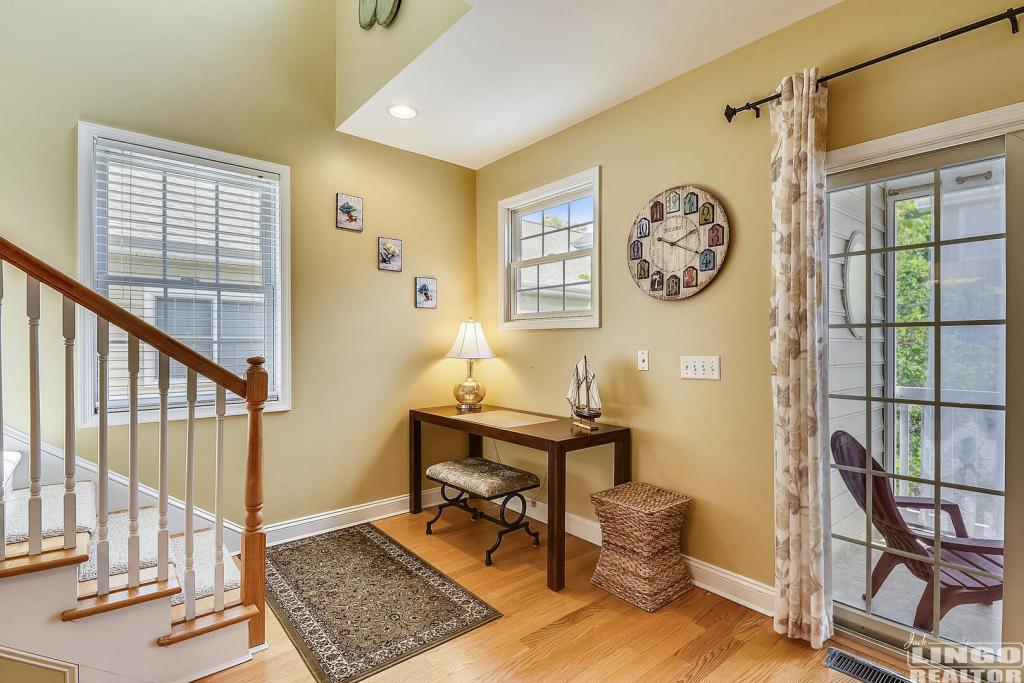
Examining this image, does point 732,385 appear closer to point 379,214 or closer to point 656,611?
point 656,611

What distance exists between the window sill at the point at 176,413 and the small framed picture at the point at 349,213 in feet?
3.72

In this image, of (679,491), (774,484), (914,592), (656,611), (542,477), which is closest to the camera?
(914,592)

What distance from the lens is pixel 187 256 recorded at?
2.68 m

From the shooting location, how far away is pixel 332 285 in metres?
3.14

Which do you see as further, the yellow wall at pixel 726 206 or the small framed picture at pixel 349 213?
the small framed picture at pixel 349 213

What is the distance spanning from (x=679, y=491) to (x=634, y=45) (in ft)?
6.74

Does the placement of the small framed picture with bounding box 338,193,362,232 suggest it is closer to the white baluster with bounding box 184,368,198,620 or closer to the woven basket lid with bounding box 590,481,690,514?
the white baluster with bounding box 184,368,198,620

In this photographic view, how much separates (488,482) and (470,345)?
1.00 meters

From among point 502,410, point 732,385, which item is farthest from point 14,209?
point 732,385

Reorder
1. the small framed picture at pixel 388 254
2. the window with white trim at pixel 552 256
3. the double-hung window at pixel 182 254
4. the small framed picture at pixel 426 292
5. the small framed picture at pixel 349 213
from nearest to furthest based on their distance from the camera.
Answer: the double-hung window at pixel 182 254 < the window with white trim at pixel 552 256 < the small framed picture at pixel 349 213 < the small framed picture at pixel 388 254 < the small framed picture at pixel 426 292

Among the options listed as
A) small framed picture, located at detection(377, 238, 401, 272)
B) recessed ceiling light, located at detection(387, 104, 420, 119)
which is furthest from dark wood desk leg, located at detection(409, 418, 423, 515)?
recessed ceiling light, located at detection(387, 104, 420, 119)

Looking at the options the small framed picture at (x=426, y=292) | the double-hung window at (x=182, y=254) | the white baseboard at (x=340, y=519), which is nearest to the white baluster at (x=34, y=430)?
the white baseboard at (x=340, y=519)

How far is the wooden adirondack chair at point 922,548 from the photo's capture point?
170 cm

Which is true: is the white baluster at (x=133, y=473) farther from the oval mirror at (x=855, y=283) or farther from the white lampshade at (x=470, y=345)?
the oval mirror at (x=855, y=283)
